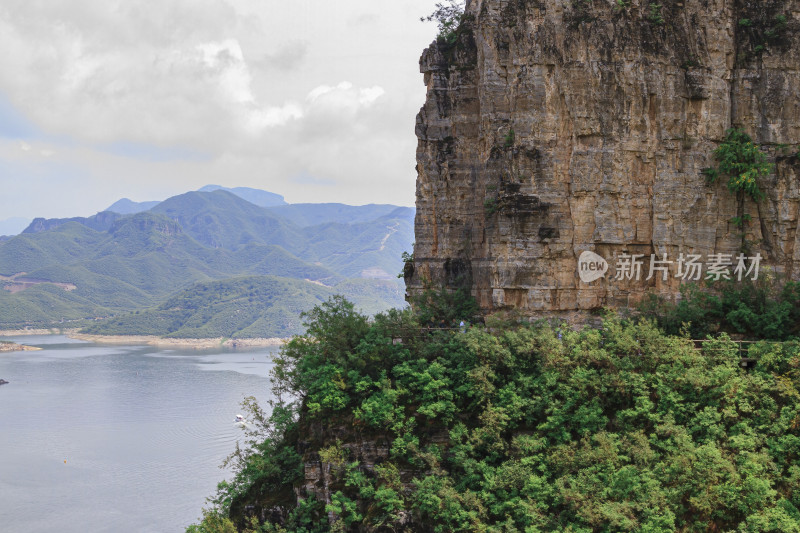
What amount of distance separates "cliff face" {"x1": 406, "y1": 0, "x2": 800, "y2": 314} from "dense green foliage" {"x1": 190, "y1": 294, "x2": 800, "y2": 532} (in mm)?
2594

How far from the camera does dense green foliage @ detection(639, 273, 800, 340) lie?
20.0 m

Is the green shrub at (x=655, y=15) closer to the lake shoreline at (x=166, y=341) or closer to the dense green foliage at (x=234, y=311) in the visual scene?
the lake shoreline at (x=166, y=341)

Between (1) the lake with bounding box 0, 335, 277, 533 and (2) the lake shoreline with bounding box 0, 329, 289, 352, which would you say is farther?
(2) the lake shoreline with bounding box 0, 329, 289, 352

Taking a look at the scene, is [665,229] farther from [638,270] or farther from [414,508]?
[414,508]

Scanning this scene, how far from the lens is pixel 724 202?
21.9 m

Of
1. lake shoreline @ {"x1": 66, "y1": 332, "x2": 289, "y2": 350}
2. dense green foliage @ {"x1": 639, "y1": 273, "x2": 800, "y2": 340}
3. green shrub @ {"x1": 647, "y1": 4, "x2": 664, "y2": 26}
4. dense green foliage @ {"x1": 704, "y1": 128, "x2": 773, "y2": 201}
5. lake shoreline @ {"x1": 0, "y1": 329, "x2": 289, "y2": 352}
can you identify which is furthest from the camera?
lake shoreline @ {"x1": 66, "y1": 332, "x2": 289, "y2": 350}

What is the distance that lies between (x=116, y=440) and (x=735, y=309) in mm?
49608

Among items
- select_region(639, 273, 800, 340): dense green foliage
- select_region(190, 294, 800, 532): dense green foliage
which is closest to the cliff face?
select_region(639, 273, 800, 340): dense green foliage

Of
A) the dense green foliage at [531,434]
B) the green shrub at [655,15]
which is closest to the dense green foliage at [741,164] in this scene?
the green shrub at [655,15]

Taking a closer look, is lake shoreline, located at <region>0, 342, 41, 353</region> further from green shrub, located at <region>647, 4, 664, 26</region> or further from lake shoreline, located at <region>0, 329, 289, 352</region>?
green shrub, located at <region>647, 4, 664, 26</region>

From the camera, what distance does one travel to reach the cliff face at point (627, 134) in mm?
21672

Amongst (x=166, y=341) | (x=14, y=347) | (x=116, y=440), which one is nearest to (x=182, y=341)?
(x=166, y=341)

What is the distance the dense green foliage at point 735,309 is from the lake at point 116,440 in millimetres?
14029

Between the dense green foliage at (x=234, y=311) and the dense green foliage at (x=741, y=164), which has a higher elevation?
the dense green foliage at (x=741, y=164)
